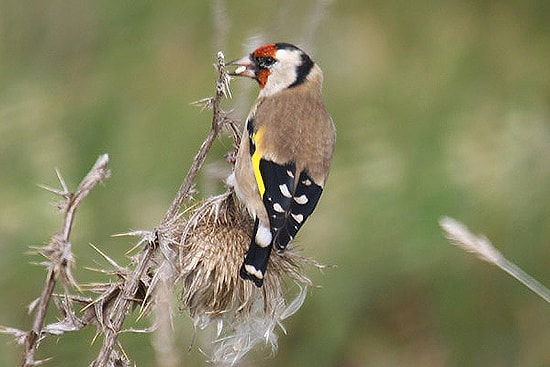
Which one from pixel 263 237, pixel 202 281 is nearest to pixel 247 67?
pixel 263 237

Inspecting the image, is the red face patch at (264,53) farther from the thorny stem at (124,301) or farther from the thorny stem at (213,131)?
the thorny stem at (124,301)

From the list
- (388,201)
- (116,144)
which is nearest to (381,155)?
(388,201)

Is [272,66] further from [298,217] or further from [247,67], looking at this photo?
[298,217]

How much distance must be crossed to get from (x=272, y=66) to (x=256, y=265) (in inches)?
32.7

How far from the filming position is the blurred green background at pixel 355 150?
4.43 metres

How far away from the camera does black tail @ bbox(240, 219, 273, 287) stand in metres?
2.72

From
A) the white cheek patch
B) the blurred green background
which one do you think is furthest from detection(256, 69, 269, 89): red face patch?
the blurred green background

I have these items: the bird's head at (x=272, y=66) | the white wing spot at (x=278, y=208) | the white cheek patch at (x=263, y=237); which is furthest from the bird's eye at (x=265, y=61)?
the white cheek patch at (x=263, y=237)

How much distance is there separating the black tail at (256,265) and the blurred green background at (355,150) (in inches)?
56.6

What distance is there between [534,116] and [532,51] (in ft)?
1.28

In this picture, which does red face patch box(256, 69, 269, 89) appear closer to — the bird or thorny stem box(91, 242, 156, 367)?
the bird

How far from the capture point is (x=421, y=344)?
15.0ft

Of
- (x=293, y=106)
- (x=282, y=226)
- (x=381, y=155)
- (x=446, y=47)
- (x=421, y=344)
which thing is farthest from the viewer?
(x=446, y=47)

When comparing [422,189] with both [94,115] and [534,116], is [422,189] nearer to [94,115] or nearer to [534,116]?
[534,116]
